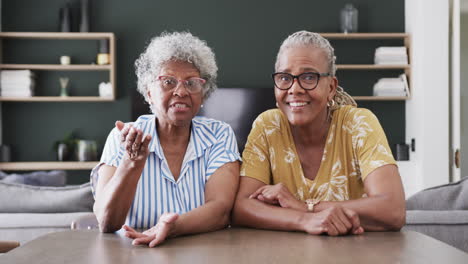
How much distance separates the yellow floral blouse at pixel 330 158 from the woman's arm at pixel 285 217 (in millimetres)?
86

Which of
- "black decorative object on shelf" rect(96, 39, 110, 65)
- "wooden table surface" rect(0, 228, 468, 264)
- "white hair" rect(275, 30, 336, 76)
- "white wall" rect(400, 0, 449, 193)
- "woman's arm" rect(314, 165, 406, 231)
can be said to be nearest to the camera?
"wooden table surface" rect(0, 228, 468, 264)

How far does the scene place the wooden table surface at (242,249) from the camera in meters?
1.09

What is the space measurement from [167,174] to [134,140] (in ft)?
1.24

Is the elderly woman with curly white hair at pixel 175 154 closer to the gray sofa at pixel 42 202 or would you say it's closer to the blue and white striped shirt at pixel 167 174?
the blue and white striped shirt at pixel 167 174

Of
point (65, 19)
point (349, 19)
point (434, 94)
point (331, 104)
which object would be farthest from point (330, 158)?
point (65, 19)

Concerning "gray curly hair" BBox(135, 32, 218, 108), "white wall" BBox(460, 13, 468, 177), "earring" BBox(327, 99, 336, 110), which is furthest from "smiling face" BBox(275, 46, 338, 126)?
"white wall" BBox(460, 13, 468, 177)

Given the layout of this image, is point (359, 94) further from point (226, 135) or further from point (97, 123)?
point (226, 135)

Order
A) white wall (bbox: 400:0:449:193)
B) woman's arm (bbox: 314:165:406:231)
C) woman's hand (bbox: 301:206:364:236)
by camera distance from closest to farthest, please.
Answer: woman's hand (bbox: 301:206:364:236) → woman's arm (bbox: 314:165:406:231) → white wall (bbox: 400:0:449:193)

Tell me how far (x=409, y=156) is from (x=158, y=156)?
4.62 meters

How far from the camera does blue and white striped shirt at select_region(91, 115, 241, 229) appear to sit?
1.66 m

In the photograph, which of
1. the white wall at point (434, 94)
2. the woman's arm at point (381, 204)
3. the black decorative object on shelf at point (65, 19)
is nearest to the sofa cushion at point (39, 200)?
the woman's arm at point (381, 204)

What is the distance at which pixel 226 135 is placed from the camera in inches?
71.2

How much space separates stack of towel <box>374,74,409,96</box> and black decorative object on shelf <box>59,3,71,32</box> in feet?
10.9

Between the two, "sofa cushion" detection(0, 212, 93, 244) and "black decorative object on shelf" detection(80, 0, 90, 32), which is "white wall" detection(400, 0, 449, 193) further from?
"sofa cushion" detection(0, 212, 93, 244)
